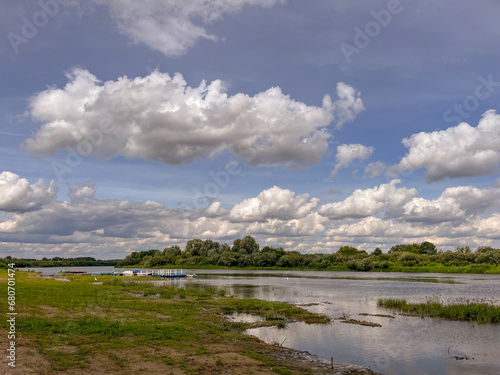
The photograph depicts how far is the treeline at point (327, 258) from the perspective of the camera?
123 metres

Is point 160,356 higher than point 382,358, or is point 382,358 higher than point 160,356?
point 160,356

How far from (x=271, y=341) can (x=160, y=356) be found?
8636 millimetres

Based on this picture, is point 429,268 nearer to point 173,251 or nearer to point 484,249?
point 484,249

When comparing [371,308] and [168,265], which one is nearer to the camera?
[371,308]

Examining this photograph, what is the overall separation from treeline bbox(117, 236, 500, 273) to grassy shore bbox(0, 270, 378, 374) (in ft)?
358

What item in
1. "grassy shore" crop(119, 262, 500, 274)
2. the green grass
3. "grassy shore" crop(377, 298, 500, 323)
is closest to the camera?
the green grass

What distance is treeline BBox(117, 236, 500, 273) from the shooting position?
123375 mm

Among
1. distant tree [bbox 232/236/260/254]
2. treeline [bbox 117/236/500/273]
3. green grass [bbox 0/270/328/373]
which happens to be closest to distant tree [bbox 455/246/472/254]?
treeline [bbox 117/236/500/273]

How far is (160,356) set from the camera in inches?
711

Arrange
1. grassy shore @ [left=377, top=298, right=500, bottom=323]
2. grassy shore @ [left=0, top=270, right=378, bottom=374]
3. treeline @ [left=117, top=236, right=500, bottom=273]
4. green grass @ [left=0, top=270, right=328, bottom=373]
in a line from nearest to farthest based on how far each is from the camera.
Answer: grassy shore @ [left=0, top=270, right=378, bottom=374] → green grass @ [left=0, top=270, right=328, bottom=373] → grassy shore @ [left=377, top=298, right=500, bottom=323] → treeline @ [left=117, top=236, right=500, bottom=273]

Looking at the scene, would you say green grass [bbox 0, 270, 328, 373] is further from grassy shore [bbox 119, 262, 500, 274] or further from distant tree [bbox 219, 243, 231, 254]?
distant tree [bbox 219, 243, 231, 254]

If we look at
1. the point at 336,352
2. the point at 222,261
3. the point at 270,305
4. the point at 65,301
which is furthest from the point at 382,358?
the point at 222,261

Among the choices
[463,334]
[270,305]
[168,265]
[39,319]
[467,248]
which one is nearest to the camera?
[39,319]

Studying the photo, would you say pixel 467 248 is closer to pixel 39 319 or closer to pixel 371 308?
pixel 371 308
